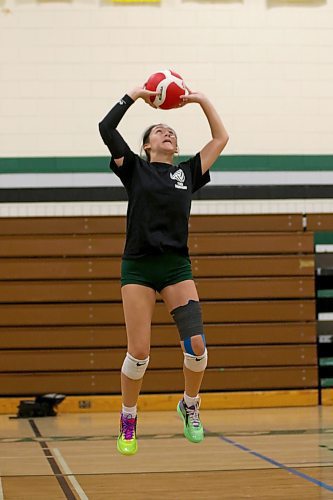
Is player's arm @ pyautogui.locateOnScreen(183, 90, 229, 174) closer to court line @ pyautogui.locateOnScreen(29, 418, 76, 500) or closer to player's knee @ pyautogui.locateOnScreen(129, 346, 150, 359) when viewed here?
player's knee @ pyautogui.locateOnScreen(129, 346, 150, 359)

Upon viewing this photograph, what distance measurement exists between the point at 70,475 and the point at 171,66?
24.1 feet

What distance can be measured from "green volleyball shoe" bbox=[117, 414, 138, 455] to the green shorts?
92 centimetres

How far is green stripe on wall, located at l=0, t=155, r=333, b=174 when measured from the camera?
12.6 metres

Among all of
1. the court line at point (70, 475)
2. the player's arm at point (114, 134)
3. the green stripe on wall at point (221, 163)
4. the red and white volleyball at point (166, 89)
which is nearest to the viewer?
the court line at point (70, 475)

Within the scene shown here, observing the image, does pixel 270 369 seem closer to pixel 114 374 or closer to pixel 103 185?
pixel 114 374

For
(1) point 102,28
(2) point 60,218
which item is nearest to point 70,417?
(2) point 60,218

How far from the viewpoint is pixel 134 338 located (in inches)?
232

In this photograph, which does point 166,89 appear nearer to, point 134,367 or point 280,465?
point 134,367

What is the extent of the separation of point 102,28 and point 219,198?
2.85 meters

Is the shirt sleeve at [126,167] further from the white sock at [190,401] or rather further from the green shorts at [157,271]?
the white sock at [190,401]

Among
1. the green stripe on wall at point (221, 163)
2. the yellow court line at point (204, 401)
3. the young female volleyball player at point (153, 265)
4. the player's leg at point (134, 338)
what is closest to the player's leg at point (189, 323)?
the young female volleyball player at point (153, 265)

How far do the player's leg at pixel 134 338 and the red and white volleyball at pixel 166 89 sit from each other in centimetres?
125

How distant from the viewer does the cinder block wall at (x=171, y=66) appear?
41.4 ft

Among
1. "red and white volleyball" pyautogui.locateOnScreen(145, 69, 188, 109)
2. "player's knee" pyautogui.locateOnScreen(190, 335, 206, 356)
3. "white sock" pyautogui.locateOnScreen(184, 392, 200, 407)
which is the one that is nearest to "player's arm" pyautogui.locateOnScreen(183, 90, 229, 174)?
"red and white volleyball" pyautogui.locateOnScreen(145, 69, 188, 109)
